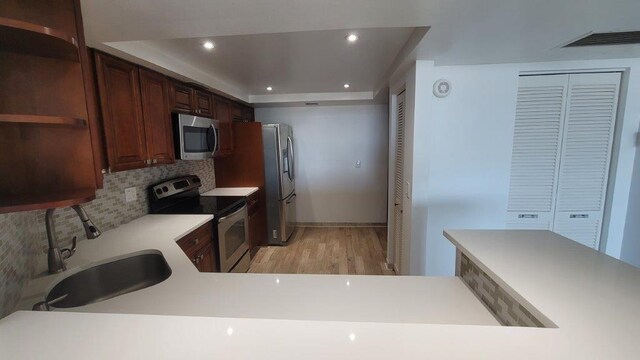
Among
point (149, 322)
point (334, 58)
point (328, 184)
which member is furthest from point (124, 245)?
point (328, 184)

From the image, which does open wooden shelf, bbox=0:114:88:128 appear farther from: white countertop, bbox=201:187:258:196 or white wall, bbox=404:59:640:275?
white countertop, bbox=201:187:258:196

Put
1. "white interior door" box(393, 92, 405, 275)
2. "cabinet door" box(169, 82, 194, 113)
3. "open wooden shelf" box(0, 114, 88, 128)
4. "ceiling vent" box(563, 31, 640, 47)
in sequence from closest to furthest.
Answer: "open wooden shelf" box(0, 114, 88, 128)
"ceiling vent" box(563, 31, 640, 47)
"cabinet door" box(169, 82, 194, 113)
"white interior door" box(393, 92, 405, 275)

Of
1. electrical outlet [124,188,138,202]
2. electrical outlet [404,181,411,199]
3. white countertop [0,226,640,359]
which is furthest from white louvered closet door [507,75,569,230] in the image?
electrical outlet [124,188,138,202]

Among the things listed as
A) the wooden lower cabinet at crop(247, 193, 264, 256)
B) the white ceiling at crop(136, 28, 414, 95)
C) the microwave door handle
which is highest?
the white ceiling at crop(136, 28, 414, 95)

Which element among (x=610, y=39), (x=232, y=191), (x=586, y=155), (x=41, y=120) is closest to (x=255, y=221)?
(x=232, y=191)

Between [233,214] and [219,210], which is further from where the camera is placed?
[233,214]

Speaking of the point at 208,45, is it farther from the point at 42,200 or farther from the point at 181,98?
the point at 42,200

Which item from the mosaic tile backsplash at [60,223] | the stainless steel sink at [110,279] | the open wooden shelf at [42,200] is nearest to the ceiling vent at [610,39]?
the open wooden shelf at [42,200]

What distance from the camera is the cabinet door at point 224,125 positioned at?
3.16 meters

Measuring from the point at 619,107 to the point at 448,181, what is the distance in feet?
4.75

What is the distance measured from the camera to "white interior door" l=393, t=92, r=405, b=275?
99.4 inches

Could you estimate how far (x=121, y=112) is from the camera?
71.4 inches

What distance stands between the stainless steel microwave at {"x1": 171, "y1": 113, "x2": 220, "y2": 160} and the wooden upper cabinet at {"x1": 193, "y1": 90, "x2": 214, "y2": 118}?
0.12 meters

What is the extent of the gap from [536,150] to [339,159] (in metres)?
2.76
